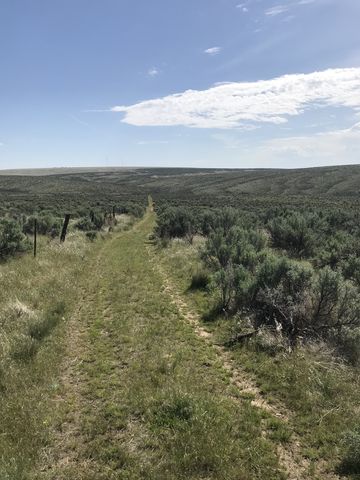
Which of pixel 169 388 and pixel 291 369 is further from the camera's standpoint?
pixel 291 369

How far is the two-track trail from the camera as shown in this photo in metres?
4.85

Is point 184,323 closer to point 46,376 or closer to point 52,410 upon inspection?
point 46,376

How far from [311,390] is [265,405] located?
2.73 feet

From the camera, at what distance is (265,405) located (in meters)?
6.33

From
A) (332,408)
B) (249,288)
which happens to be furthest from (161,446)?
(249,288)

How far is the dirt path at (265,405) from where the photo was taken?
16.0 feet

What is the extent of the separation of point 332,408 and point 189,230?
1908cm

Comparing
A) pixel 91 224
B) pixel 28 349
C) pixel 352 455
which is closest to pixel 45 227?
pixel 91 224

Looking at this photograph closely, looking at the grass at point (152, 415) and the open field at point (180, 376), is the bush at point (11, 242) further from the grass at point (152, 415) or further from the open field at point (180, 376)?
the grass at point (152, 415)

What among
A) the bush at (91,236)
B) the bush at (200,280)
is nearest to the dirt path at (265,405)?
the bush at (200,280)

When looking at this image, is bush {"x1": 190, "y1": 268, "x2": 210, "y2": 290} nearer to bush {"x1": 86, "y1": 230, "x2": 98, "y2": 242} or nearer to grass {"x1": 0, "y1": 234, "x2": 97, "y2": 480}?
grass {"x1": 0, "y1": 234, "x2": 97, "y2": 480}

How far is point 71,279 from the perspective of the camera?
13781 mm

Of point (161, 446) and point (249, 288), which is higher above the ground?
point (249, 288)

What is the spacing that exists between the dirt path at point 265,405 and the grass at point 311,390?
11cm
